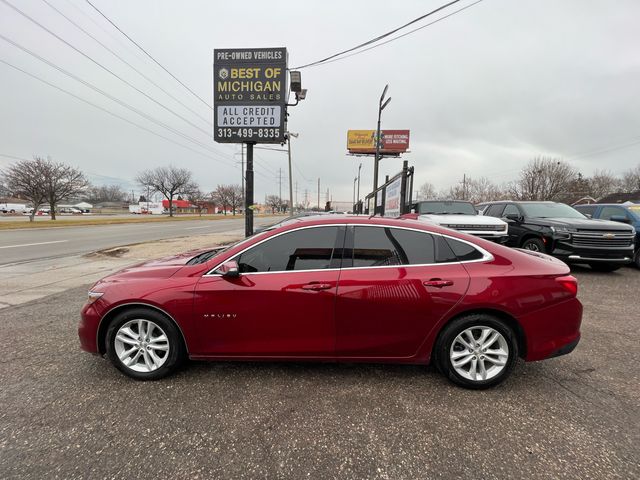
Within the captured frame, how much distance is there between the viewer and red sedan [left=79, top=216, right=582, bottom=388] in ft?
8.46

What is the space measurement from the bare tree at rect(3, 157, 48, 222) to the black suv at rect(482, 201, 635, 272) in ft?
137

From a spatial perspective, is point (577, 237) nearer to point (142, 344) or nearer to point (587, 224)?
point (587, 224)

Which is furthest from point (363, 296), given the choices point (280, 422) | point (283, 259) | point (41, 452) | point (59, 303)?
point (59, 303)

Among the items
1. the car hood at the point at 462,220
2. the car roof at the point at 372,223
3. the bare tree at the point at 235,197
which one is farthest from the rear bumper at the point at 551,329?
the bare tree at the point at 235,197

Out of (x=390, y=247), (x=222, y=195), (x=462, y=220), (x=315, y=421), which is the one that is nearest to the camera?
(x=315, y=421)

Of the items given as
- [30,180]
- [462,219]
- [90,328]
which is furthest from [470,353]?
[30,180]

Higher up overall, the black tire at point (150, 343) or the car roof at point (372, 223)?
the car roof at point (372, 223)

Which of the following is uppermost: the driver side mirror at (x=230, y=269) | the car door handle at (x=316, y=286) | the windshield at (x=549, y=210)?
the windshield at (x=549, y=210)

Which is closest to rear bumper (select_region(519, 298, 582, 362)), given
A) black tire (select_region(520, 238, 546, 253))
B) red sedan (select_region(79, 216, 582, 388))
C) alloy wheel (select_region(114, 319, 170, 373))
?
red sedan (select_region(79, 216, 582, 388))

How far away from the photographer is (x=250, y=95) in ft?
32.7

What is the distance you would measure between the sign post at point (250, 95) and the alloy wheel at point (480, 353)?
26.7 ft

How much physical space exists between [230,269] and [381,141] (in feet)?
200

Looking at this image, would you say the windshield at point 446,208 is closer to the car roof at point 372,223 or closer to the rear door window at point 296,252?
the car roof at point 372,223

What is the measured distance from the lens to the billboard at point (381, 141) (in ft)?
195
